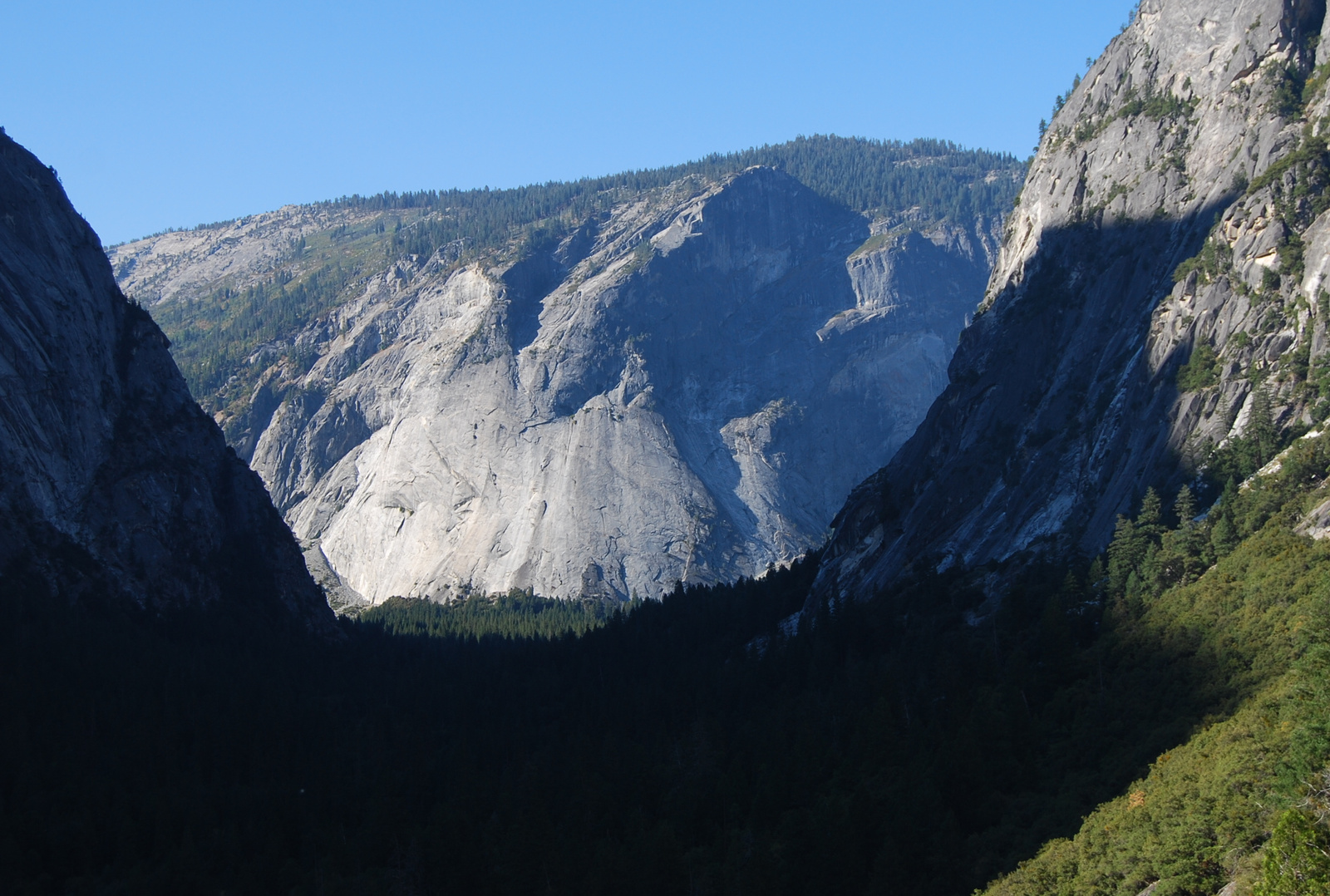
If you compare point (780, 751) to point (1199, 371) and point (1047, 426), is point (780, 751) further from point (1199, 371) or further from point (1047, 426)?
point (1047, 426)

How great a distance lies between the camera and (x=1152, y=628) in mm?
88375

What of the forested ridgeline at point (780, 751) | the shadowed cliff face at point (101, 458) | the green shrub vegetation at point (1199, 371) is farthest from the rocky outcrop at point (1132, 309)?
the shadowed cliff face at point (101, 458)

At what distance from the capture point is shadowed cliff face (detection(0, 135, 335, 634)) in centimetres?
13912

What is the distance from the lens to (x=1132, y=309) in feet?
425

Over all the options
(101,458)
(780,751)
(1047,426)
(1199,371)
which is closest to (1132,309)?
(1047,426)

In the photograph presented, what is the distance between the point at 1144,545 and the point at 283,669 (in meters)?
93.9

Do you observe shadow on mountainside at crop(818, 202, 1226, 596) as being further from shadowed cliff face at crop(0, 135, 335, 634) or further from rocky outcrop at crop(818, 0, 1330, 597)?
shadowed cliff face at crop(0, 135, 335, 634)

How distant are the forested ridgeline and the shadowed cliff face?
917 cm

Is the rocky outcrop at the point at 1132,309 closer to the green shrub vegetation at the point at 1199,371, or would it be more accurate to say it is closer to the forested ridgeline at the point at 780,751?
the green shrub vegetation at the point at 1199,371

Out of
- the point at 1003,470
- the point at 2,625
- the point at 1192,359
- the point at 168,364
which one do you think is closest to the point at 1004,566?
the point at 1003,470

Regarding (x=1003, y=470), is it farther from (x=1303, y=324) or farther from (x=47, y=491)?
(x=47, y=491)

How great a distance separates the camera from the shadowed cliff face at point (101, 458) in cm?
13912

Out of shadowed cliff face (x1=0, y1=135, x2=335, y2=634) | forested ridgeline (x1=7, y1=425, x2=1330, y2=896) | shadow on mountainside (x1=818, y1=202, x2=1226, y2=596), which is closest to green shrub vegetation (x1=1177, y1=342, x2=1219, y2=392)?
shadow on mountainside (x1=818, y1=202, x2=1226, y2=596)

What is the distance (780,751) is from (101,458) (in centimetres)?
9427
